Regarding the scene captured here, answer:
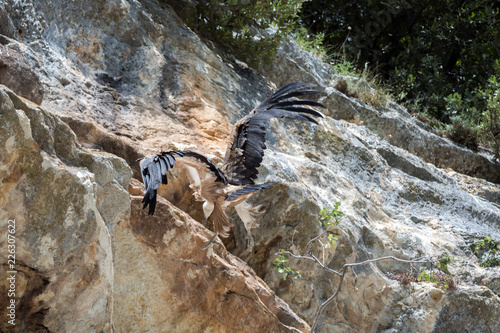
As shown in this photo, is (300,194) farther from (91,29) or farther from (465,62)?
(465,62)

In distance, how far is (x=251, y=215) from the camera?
3109 millimetres

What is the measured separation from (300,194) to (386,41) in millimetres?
5488

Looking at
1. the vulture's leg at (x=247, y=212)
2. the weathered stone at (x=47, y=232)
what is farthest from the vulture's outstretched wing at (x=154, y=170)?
the vulture's leg at (x=247, y=212)

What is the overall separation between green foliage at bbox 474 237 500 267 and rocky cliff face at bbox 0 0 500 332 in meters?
0.08

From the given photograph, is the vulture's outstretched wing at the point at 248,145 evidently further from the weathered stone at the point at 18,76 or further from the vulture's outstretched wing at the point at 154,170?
the weathered stone at the point at 18,76

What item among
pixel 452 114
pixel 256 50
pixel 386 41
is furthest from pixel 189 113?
pixel 386 41

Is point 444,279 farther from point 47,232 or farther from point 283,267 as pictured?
point 47,232

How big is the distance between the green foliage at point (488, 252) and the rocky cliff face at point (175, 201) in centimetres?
8

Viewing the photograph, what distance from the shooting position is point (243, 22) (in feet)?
17.3

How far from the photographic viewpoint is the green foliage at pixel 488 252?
419cm

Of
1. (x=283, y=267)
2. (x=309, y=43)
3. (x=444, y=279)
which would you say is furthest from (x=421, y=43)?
(x=283, y=267)

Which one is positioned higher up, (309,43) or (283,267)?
(309,43)

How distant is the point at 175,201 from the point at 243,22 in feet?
8.30

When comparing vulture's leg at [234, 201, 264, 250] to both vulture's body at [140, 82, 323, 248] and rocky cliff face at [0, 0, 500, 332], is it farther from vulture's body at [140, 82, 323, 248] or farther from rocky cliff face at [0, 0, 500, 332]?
rocky cliff face at [0, 0, 500, 332]
